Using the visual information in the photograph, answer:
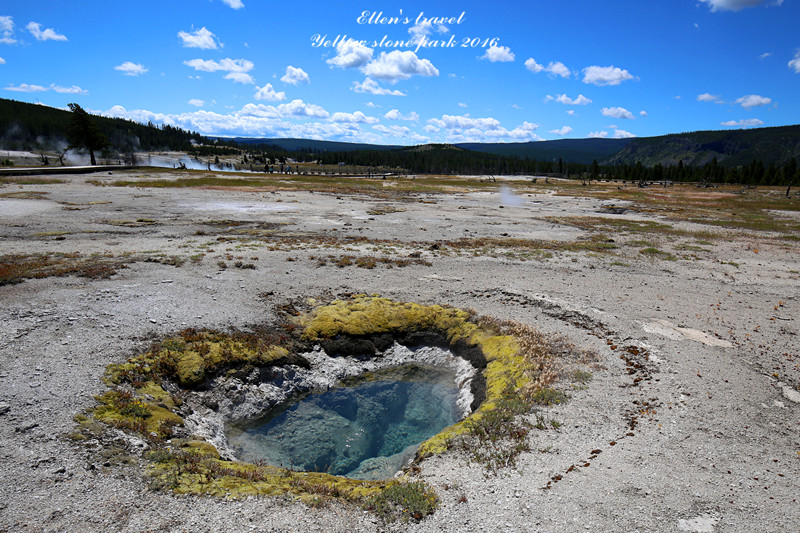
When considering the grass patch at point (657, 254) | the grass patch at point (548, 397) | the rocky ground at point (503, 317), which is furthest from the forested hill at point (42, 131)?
the grass patch at point (548, 397)

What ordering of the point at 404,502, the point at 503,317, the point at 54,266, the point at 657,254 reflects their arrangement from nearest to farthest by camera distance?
the point at 404,502
the point at 503,317
the point at 54,266
the point at 657,254

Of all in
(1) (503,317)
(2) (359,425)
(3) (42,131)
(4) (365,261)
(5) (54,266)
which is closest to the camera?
(2) (359,425)

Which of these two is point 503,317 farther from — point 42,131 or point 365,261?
point 42,131

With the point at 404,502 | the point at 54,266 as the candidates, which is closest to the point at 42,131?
the point at 54,266

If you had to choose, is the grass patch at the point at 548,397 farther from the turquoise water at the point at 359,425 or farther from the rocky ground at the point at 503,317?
the turquoise water at the point at 359,425

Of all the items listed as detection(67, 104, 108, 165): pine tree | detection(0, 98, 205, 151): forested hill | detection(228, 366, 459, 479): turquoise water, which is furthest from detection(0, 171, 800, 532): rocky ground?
detection(0, 98, 205, 151): forested hill

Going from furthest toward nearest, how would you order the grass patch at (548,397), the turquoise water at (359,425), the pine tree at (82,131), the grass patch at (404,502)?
the pine tree at (82,131) < the turquoise water at (359,425) < the grass patch at (548,397) < the grass patch at (404,502)

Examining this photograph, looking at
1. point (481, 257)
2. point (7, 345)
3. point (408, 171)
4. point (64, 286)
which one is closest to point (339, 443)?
point (7, 345)

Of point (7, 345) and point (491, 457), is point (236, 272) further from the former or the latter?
point (491, 457)
